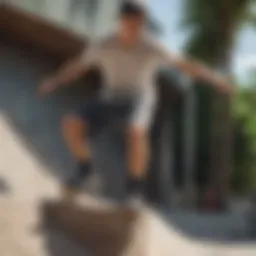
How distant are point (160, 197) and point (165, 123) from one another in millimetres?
1628

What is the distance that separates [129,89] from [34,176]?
250 centimetres

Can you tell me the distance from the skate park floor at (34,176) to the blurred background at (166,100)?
20 mm

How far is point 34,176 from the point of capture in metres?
7.86

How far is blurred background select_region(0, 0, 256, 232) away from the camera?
912cm

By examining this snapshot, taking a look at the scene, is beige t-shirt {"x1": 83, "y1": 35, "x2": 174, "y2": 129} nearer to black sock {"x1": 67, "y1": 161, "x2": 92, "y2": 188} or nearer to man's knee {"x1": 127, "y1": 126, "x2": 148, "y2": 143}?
man's knee {"x1": 127, "y1": 126, "x2": 148, "y2": 143}

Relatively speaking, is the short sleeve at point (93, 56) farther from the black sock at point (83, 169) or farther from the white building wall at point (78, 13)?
the white building wall at point (78, 13)

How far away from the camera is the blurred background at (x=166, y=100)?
9117 millimetres

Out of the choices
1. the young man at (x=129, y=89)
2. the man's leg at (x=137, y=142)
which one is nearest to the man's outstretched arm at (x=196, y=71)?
the young man at (x=129, y=89)

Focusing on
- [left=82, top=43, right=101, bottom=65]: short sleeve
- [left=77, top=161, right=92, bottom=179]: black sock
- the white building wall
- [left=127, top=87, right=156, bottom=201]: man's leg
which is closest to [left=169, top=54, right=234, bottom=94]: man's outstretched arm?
[left=127, top=87, right=156, bottom=201]: man's leg

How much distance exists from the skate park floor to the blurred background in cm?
2

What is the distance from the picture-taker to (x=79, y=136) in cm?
559

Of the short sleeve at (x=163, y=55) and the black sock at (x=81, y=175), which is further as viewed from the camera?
the black sock at (x=81, y=175)

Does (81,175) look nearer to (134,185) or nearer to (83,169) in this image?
(83,169)

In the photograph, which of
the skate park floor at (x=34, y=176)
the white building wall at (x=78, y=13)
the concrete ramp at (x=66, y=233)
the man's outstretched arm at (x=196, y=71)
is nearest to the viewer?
the concrete ramp at (x=66, y=233)
